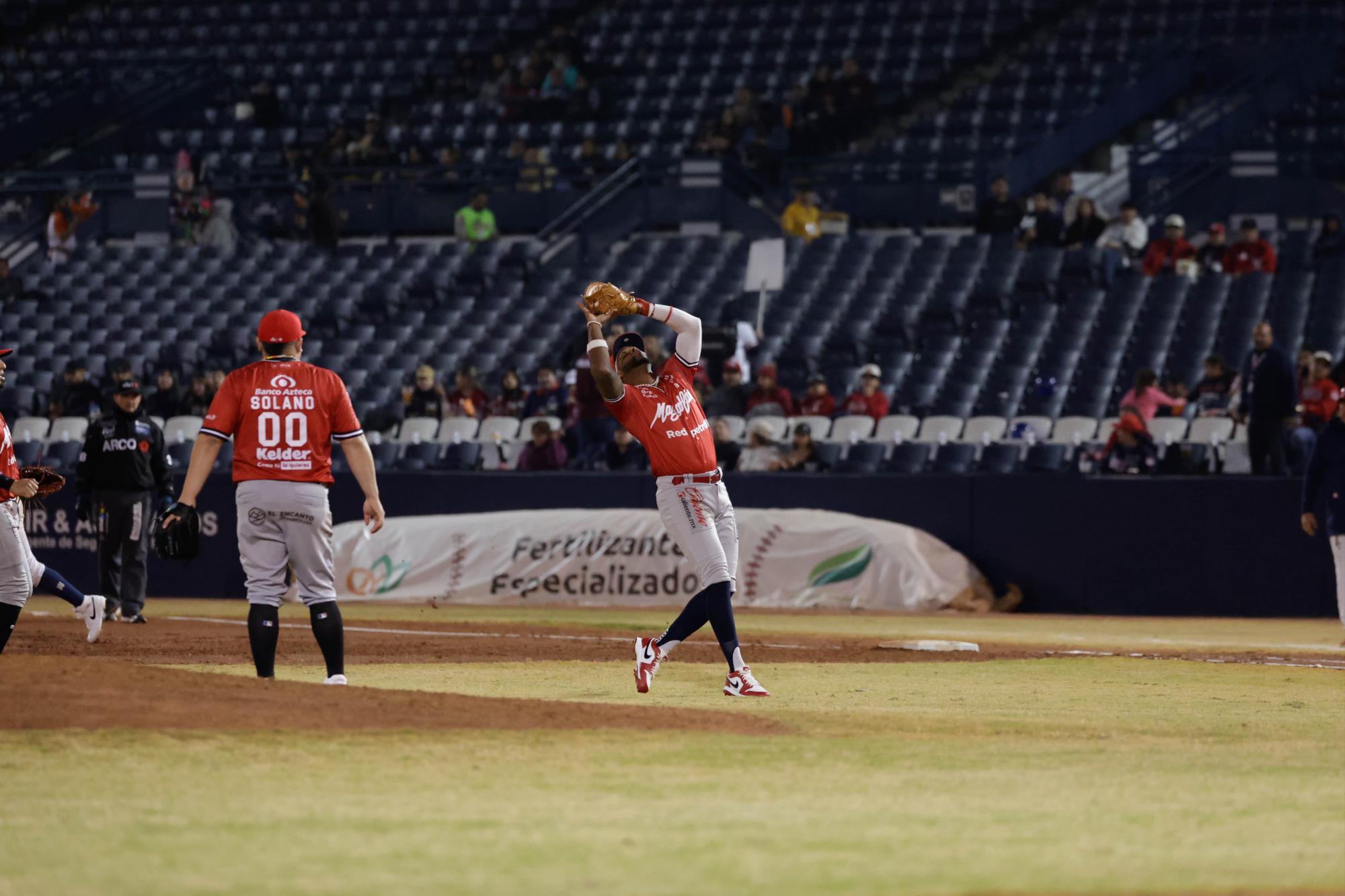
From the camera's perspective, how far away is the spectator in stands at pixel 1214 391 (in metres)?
20.9

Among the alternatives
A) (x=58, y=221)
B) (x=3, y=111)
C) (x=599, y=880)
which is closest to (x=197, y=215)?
(x=58, y=221)

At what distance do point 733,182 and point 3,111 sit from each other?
1685 centimetres

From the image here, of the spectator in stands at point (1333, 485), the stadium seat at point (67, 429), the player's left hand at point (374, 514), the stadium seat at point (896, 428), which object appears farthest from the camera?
the stadium seat at point (67, 429)

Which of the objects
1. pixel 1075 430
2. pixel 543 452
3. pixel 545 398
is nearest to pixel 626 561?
pixel 543 452

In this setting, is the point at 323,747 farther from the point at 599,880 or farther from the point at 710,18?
the point at 710,18

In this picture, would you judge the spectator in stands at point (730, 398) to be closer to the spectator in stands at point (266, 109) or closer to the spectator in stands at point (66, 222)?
the spectator in stands at point (66, 222)

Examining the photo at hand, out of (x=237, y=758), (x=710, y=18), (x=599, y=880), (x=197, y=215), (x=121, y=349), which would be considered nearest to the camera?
(x=599, y=880)

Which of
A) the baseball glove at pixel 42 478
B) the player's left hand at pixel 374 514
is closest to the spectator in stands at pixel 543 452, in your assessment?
the baseball glove at pixel 42 478

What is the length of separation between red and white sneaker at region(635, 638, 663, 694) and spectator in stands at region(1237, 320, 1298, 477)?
33.0 feet

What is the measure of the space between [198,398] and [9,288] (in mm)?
8151

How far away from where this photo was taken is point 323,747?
8.00 metres

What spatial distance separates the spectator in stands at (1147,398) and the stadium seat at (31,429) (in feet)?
47.2

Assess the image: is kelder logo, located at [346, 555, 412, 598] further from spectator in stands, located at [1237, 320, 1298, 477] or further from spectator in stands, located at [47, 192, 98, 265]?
spectator in stands, located at [47, 192, 98, 265]

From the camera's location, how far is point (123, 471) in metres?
17.0
